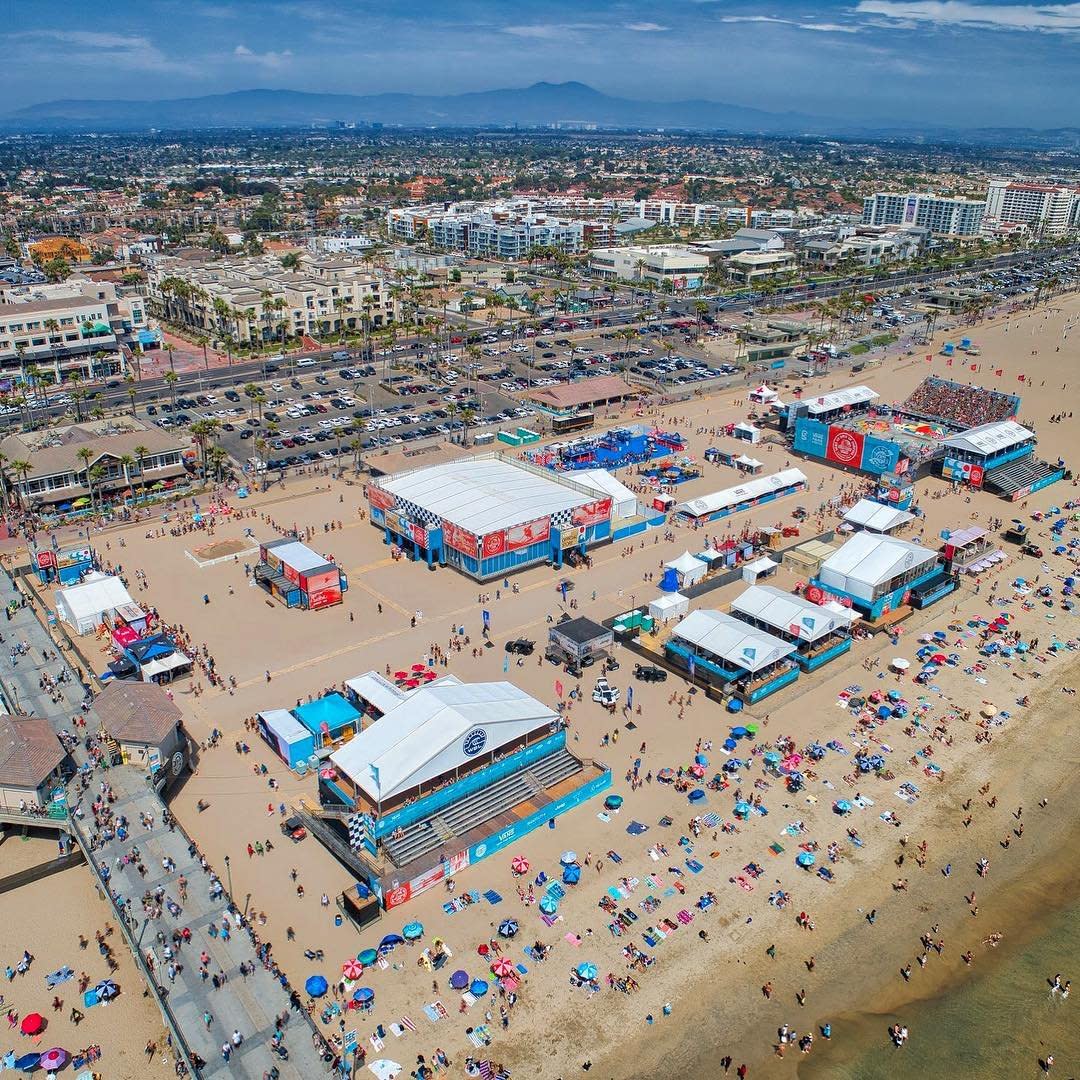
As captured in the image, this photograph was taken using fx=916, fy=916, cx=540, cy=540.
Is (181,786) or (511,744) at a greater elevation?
(511,744)

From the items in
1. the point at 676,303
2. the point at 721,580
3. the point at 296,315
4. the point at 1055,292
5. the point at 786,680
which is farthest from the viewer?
the point at 1055,292

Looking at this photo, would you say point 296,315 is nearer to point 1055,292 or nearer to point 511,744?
point 511,744

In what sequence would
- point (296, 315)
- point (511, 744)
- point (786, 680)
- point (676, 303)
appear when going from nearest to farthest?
point (511, 744), point (786, 680), point (296, 315), point (676, 303)

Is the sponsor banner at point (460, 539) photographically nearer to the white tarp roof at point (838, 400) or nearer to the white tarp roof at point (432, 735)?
the white tarp roof at point (432, 735)

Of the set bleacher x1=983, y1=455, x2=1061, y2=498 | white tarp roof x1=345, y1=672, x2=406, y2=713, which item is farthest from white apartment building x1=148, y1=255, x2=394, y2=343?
white tarp roof x1=345, y1=672, x2=406, y2=713

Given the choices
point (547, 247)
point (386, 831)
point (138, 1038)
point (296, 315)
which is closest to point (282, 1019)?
point (138, 1038)

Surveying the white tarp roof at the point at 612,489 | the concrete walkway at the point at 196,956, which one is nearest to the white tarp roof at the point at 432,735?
the concrete walkway at the point at 196,956

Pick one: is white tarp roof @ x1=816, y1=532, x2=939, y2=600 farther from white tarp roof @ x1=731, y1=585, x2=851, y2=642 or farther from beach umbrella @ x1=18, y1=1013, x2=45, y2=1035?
beach umbrella @ x1=18, y1=1013, x2=45, y2=1035
